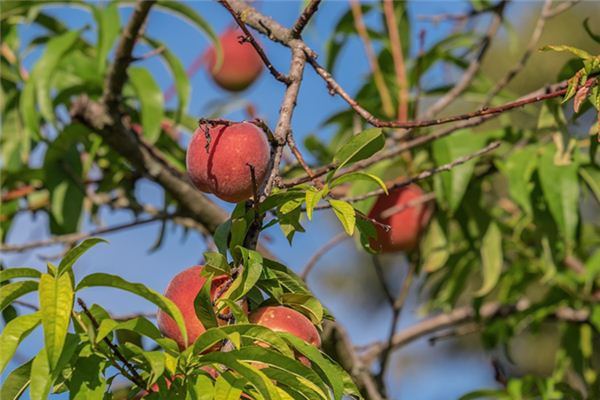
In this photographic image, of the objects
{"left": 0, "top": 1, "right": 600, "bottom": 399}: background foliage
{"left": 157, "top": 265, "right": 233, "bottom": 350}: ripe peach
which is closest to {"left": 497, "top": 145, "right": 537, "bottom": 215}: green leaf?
{"left": 0, "top": 1, "right": 600, "bottom": 399}: background foliage

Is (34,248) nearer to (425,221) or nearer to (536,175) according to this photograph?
(425,221)

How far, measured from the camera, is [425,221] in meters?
1.48

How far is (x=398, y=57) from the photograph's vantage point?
1634 millimetres

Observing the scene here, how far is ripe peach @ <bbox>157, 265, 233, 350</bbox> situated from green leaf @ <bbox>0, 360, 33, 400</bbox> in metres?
0.10

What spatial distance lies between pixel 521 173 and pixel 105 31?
634 mm

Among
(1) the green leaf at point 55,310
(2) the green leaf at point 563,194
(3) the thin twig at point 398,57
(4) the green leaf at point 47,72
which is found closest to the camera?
(1) the green leaf at point 55,310

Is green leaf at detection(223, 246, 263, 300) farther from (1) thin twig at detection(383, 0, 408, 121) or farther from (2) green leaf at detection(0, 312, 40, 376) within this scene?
(1) thin twig at detection(383, 0, 408, 121)

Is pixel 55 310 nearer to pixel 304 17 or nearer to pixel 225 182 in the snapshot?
pixel 225 182

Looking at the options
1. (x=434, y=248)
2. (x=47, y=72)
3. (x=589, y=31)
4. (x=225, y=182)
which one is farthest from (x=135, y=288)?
(x=434, y=248)

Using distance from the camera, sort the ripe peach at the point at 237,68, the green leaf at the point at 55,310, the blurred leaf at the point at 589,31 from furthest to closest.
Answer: the ripe peach at the point at 237,68 → the blurred leaf at the point at 589,31 → the green leaf at the point at 55,310

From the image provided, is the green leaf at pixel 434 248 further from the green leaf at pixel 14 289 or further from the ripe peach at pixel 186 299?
the green leaf at pixel 14 289

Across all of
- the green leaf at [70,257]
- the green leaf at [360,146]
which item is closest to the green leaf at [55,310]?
the green leaf at [70,257]

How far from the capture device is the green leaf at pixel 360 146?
73 centimetres

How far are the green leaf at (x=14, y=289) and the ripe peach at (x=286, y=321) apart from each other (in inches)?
6.5
